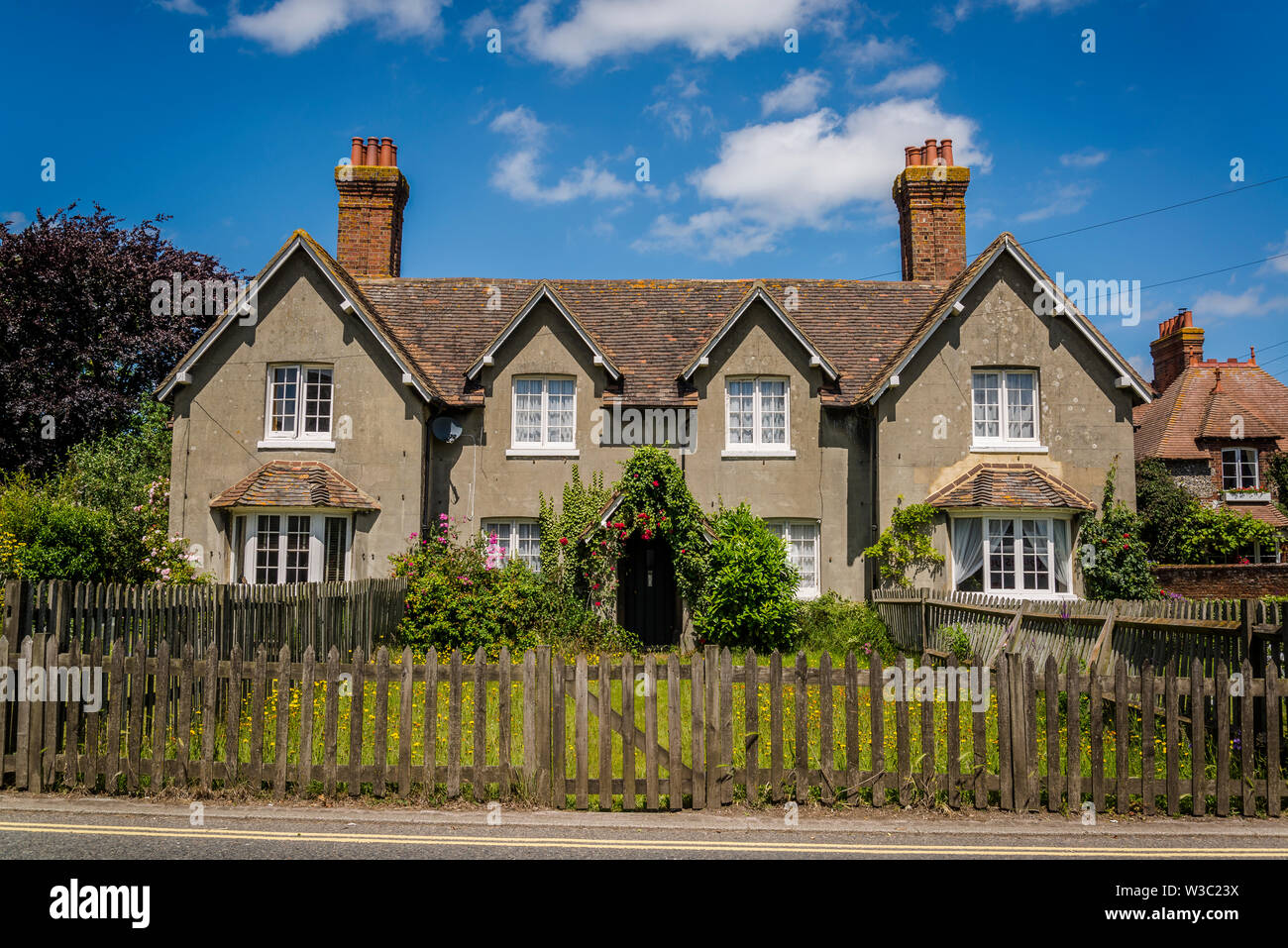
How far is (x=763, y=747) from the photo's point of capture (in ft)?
30.6

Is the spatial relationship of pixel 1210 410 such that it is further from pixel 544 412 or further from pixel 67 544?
pixel 67 544

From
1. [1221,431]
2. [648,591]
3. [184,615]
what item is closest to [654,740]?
[184,615]

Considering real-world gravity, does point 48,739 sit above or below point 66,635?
below

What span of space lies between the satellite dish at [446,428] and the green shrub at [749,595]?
719 centimetres

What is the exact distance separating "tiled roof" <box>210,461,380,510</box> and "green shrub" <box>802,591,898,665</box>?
10253mm

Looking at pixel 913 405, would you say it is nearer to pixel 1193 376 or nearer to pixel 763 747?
pixel 763 747

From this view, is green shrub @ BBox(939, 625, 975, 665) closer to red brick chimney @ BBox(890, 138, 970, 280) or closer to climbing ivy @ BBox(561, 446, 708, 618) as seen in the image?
climbing ivy @ BBox(561, 446, 708, 618)

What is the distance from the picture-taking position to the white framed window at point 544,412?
21234 millimetres

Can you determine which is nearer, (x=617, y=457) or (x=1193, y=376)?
(x=617, y=457)

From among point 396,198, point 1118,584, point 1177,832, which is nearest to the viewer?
point 1177,832

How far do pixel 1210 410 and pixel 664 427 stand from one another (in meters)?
27.5

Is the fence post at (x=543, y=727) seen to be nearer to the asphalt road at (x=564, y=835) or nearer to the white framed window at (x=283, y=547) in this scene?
the asphalt road at (x=564, y=835)

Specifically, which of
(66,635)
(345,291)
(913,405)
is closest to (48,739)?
(66,635)

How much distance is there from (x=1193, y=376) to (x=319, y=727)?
40.3 meters
